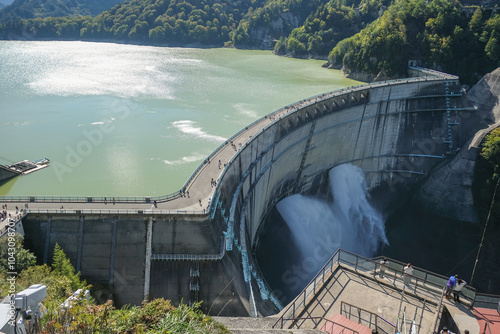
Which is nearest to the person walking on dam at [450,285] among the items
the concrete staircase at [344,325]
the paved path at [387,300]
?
the paved path at [387,300]

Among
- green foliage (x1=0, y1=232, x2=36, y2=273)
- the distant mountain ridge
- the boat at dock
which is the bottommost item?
the boat at dock

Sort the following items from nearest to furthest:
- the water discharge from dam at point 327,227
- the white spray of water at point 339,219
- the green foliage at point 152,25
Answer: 1. the water discharge from dam at point 327,227
2. the white spray of water at point 339,219
3. the green foliage at point 152,25

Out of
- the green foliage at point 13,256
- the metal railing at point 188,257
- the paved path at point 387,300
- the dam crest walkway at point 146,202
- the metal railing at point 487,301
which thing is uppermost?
the metal railing at point 487,301

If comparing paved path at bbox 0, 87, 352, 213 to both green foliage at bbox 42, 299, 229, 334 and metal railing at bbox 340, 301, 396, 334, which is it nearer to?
metal railing at bbox 340, 301, 396, 334

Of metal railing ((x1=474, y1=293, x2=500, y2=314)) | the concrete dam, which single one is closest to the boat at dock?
the concrete dam

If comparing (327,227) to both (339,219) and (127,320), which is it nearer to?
(339,219)

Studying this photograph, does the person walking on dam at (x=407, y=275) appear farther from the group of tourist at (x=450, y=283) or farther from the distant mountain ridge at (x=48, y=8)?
the distant mountain ridge at (x=48, y=8)

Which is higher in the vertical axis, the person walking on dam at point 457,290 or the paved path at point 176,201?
the person walking on dam at point 457,290

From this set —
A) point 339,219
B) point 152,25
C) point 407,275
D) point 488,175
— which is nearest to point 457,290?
point 407,275
